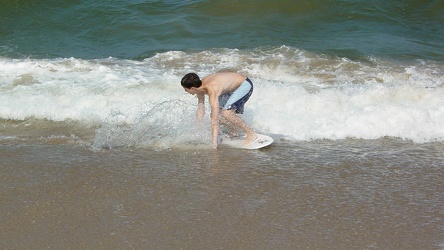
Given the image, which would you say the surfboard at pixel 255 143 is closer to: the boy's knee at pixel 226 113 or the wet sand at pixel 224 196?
the wet sand at pixel 224 196

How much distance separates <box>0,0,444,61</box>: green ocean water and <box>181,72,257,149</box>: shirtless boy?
4.51 m

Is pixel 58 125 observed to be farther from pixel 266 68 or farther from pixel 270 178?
pixel 266 68

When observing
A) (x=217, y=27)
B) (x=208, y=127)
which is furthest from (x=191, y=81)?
(x=217, y=27)

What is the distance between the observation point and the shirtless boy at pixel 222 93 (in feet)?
22.0

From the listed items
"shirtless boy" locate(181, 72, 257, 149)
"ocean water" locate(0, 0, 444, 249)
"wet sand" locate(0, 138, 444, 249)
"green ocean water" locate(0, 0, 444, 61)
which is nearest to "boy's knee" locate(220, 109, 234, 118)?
"shirtless boy" locate(181, 72, 257, 149)

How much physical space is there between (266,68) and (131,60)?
8.12ft

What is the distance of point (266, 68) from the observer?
1029 centimetres

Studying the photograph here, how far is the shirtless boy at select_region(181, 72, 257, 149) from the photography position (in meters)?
6.69

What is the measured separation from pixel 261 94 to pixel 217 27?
483cm

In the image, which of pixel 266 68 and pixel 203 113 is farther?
pixel 266 68

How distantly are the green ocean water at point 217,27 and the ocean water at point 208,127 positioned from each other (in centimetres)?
5

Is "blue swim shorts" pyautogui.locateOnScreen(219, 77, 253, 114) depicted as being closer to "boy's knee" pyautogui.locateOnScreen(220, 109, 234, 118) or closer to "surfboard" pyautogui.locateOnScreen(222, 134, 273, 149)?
"boy's knee" pyautogui.locateOnScreen(220, 109, 234, 118)

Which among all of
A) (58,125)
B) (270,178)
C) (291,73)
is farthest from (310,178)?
(291,73)

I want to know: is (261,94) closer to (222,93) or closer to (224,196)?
(222,93)
